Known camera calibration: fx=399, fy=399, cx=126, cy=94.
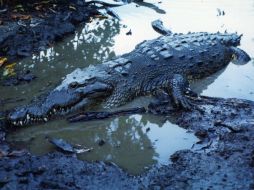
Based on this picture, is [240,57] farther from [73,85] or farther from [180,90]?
[73,85]

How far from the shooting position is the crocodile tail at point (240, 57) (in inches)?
277

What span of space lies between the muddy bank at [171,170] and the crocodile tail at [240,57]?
2.61 m

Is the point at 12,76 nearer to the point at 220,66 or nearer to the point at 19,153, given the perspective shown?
the point at 19,153

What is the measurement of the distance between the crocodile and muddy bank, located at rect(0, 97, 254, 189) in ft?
2.78

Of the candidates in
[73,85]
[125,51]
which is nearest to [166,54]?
[125,51]

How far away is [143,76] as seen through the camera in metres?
5.96

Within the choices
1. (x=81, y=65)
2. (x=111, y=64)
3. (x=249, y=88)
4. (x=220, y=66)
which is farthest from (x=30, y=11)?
(x=249, y=88)

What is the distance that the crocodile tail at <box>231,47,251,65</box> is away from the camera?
7.04 metres

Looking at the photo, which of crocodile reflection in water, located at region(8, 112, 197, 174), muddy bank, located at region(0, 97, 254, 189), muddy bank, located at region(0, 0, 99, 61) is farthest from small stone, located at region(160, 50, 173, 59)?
muddy bank, located at region(0, 0, 99, 61)

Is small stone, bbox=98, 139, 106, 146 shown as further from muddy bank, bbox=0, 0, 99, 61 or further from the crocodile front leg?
muddy bank, bbox=0, 0, 99, 61

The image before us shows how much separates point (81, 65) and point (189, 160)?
3470mm

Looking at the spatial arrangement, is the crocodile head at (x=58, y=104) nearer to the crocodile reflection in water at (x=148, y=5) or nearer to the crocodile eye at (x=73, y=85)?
the crocodile eye at (x=73, y=85)

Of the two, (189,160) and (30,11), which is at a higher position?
(189,160)

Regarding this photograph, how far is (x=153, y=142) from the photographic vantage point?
4.60 metres
